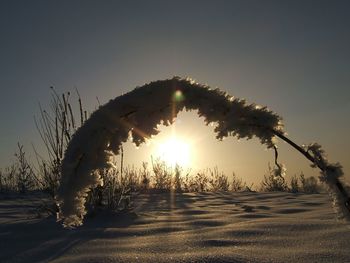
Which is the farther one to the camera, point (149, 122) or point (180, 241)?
point (180, 241)

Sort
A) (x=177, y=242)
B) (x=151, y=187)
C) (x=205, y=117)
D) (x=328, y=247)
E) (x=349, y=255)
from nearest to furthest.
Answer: (x=205, y=117)
(x=349, y=255)
(x=328, y=247)
(x=177, y=242)
(x=151, y=187)

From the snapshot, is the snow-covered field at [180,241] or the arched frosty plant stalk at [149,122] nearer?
the arched frosty plant stalk at [149,122]

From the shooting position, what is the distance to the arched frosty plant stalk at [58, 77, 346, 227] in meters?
0.92

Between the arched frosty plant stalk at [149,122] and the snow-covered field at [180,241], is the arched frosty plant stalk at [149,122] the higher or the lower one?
the higher one

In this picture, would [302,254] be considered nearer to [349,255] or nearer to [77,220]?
[349,255]

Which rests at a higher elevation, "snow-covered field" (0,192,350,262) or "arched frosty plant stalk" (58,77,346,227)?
"arched frosty plant stalk" (58,77,346,227)

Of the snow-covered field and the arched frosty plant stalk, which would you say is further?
the snow-covered field

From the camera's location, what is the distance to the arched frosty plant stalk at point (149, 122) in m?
0.92

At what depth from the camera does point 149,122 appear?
96 centimetres

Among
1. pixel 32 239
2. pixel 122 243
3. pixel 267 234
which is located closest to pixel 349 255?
pixel 267 234

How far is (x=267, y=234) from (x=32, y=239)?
2104 millimetres

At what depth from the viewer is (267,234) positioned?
3.71 m

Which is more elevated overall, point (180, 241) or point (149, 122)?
point (149, 122)

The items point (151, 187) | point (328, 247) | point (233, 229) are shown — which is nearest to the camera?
point (328, 247)
